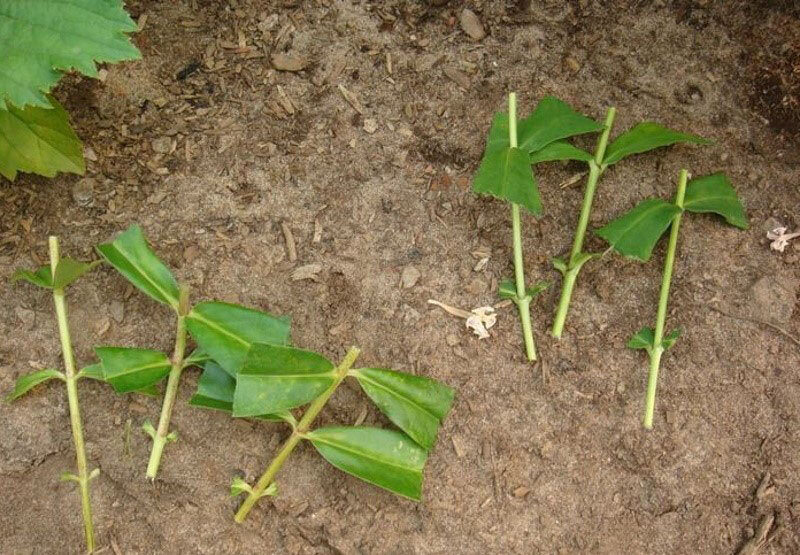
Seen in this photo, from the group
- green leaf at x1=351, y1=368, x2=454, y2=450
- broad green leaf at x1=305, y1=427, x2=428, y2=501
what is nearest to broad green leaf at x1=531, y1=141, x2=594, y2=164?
green leaf at x1=351, y1=368, x2=454, y2=450

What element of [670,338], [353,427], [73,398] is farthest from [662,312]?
[73,398]

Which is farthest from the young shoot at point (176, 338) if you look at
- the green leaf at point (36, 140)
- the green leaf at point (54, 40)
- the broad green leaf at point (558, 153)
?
the broad green leaf at point (558, 153)

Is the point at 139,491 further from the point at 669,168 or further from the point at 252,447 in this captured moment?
the point at 669,168

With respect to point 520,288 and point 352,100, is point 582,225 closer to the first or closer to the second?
point 520,288

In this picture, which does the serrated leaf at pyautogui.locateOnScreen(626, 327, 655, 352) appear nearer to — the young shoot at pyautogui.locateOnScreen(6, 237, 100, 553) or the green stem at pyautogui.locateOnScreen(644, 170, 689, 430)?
the green stem at pyautogui.locateOnScreen(644, 170, 689, 430)

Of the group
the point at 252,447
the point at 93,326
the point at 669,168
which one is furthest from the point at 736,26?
the point at 93,326

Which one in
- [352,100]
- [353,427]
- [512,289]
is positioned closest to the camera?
[353,427]
